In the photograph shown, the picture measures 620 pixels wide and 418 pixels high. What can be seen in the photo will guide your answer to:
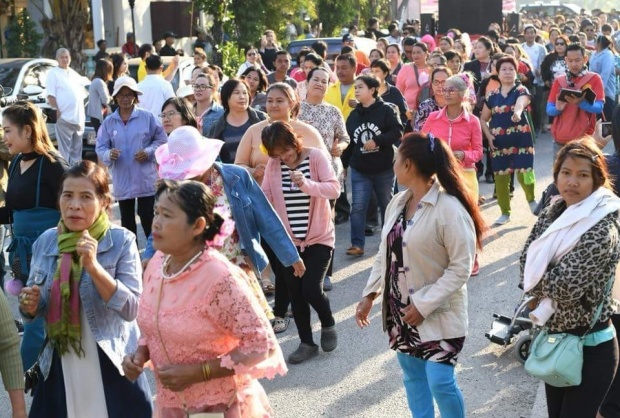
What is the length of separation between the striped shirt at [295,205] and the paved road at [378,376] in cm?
92

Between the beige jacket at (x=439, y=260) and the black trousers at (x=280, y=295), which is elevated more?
the beige jacket at (x=439, y=260)

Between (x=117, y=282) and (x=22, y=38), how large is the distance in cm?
2417

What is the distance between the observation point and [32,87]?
1576cm

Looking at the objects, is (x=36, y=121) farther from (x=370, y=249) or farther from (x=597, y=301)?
(x=370, y=249)

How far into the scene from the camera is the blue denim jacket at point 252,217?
6062 mm

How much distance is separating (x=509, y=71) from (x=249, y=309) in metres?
8.10

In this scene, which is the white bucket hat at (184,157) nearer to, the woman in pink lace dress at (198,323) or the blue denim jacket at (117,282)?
the blue denim jacket at (117,282)

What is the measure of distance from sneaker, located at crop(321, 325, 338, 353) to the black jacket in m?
2.94

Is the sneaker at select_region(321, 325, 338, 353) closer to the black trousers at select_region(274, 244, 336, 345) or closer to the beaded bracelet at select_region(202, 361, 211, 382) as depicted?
the black trousers at select_region(274, 244, 336, 345)

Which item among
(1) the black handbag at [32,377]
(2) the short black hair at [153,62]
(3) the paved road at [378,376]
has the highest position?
(2) the short black hair at [153,62]

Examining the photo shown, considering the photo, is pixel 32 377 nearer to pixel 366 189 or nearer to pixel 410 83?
pixel 366 189

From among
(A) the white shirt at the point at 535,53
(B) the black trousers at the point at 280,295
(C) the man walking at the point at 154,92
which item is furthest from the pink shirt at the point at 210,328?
(A) the white shirt at the point at 535,53

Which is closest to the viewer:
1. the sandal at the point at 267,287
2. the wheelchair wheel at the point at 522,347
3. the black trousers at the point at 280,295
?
the wheelchair wheel at the point at 522,347

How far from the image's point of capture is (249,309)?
Answer: 3.81 metres
